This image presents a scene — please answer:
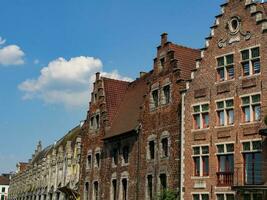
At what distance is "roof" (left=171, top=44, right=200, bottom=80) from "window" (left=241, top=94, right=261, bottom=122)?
6.76m

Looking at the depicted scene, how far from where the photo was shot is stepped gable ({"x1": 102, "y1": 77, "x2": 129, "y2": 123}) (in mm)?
47625

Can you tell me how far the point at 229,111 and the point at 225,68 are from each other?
2834 mm

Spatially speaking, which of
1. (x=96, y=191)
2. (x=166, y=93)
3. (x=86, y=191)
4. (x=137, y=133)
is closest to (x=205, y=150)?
(x=166, y=93)

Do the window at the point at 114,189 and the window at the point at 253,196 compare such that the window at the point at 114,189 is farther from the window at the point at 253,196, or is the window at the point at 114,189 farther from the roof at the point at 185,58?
the window at the point at 253,196

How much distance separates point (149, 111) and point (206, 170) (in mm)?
8435

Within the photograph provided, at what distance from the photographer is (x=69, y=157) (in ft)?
196

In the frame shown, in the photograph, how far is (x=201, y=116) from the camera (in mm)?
33562

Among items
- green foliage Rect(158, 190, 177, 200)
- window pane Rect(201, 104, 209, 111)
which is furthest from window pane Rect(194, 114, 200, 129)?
green foliage Rect(158, 190, 177, 200)

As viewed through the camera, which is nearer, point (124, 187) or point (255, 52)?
point (255, 52)

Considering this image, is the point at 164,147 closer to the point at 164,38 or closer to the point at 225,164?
the point at 225,164

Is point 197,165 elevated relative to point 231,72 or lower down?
lower down

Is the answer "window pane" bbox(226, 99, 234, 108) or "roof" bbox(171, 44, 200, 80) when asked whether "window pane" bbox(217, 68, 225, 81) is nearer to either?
"window pane" bbox(226, 99, 234, 108)

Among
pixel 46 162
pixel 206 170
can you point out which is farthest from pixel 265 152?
pixel 46 162

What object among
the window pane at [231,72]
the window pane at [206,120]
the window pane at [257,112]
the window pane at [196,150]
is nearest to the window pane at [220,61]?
the window pane at [231,72]
